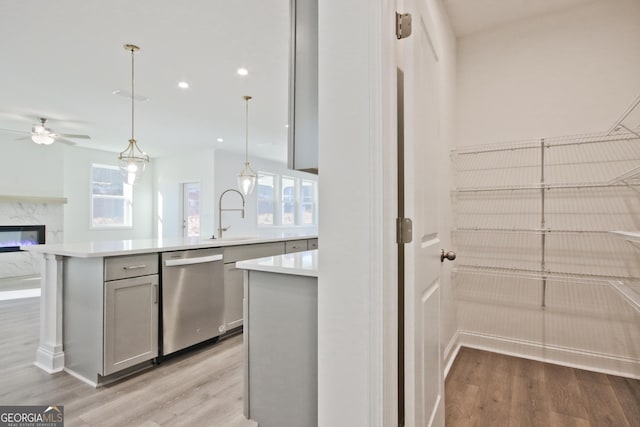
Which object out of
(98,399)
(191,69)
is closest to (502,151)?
(191,69)

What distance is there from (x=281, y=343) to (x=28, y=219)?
A: 688 cm

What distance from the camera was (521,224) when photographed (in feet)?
8.39

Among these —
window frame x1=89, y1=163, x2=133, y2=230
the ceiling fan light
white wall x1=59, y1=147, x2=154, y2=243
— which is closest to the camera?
the ceiling fan light

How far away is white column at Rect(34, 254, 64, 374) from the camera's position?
2309 mm

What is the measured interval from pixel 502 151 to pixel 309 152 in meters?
2.01

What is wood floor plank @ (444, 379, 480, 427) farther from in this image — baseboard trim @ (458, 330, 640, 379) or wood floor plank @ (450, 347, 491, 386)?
baseboard trim @ (458, 330, 640, 379)

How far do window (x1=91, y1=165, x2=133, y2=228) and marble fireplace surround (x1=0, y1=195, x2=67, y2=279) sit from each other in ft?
2.13

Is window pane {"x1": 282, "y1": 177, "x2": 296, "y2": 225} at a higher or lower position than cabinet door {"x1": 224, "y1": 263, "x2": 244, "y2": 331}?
higher

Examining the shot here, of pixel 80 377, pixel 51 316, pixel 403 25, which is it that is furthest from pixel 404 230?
pixel 51 316

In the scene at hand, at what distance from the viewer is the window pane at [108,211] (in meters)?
6.90

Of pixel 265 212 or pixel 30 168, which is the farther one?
pixel 265 212

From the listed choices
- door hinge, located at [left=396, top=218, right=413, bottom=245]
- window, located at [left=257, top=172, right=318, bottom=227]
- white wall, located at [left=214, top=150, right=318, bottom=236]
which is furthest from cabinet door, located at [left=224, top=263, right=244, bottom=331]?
window, located at [left=257, top=172, right=318, bottom=227]

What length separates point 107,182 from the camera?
7.10 metres

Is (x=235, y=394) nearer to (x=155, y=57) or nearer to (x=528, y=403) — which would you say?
(x=528, y=403)
